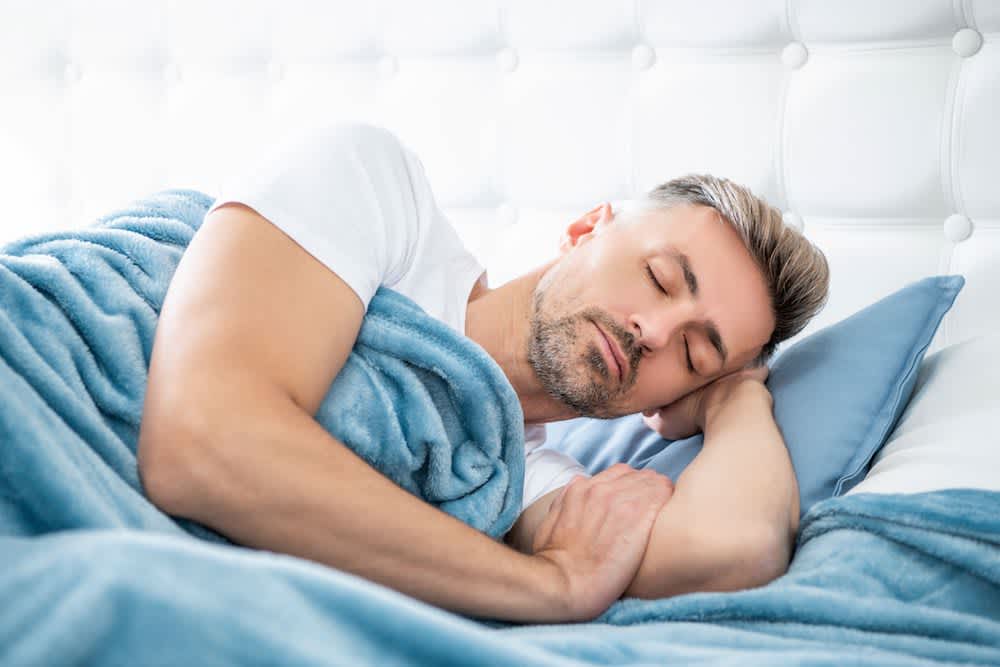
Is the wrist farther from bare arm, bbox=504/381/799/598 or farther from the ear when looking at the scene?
the ear

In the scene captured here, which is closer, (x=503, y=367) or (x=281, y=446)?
(x=281, y=446)

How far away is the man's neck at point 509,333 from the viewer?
1470 mm

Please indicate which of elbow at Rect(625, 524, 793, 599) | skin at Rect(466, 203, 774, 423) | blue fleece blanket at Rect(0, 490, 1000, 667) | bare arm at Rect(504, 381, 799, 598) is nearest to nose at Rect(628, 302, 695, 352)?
skin at Rect(466, 203, 774, 423)

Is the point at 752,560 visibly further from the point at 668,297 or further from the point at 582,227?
the point at 582,227

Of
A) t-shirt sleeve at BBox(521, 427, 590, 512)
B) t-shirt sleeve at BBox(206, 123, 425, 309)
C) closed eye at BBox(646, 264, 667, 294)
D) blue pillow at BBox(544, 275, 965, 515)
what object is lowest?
t-shirt sleeve at BBox(521, 427, 590, 512)

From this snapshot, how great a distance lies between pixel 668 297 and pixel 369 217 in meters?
0.42

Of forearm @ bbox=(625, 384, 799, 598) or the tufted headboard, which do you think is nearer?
forearm @ bbox=(625, 384, 799, 598)

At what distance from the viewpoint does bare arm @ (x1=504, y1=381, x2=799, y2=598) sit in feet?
3.89

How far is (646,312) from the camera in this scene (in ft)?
4.57

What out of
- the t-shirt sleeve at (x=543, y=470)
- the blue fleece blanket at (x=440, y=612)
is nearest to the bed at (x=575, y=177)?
the blue fleece blanket at (x=440, y=612)

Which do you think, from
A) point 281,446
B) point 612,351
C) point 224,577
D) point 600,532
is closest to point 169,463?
point 281,446

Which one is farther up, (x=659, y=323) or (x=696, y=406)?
(x=659, y=323)

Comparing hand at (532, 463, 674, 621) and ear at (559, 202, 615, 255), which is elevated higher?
ear at (559, 202, 615, 255)

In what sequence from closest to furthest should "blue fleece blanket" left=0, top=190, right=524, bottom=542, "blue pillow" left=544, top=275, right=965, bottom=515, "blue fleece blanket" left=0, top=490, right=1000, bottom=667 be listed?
"blue fleece blanket" left=0, top=490, right=1000, bottom=667
"blue fleece blanket" left=0, top=190, right=524, bottom=542
"blue pillow" left=544, top=275, right=965, bottom=515
